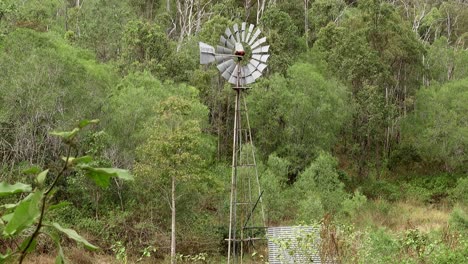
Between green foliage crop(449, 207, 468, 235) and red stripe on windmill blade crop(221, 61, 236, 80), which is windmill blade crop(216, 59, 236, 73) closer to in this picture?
red stripe on windmill blade crop(221, 61, 236, 80)

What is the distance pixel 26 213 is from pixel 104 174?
3.4 inches

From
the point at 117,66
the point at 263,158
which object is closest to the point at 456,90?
the point at 263,158

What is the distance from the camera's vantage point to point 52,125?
16.6 m

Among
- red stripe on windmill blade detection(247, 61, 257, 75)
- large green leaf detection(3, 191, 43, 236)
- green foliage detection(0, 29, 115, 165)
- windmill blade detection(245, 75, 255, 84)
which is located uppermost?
large green leaf detection(3, 191, 43, 236)

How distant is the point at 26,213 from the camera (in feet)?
2.21

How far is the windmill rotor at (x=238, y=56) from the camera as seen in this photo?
1152 cm

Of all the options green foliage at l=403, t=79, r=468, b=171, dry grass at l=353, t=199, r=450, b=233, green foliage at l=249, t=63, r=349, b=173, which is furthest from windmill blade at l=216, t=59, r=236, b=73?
green foliage at l=403, t=79, r=468, b=171

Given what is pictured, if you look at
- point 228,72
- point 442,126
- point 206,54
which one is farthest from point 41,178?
point 442,126

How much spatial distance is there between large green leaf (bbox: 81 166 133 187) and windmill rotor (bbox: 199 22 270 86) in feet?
35.2

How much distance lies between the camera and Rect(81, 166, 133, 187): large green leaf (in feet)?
2.26

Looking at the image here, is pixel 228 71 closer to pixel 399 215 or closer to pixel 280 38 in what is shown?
pixel 399 215

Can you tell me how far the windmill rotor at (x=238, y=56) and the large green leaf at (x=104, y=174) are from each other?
423 inches

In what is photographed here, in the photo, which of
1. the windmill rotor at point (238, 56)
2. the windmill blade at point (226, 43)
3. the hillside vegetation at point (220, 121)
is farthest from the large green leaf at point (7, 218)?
the windmill blade at point (226, 43)

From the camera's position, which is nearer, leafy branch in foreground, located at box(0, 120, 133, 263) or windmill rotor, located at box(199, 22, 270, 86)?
leafy branch in foreground, located at box(0, 120, 133, 263)
